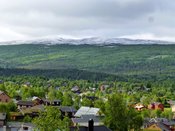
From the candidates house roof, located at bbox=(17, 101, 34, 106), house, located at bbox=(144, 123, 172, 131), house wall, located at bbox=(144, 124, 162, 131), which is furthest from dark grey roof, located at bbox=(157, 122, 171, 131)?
house roof, located at bbox=(17, 101, 34, 106)

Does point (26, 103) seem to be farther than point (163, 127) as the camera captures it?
Yes

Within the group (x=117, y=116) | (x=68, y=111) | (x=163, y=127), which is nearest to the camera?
(x=117, y=116)

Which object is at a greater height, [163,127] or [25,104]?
[25,104]

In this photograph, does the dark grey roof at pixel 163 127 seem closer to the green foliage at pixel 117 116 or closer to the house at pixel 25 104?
the green foliage at pixel 117 116

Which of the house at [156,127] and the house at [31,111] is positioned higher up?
the house at [31,111]

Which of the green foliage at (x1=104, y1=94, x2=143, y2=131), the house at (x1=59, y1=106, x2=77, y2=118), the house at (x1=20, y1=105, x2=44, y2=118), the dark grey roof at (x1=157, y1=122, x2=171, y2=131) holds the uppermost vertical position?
the green foliage at (x1=104, y1=94, x2=143, y2=131)

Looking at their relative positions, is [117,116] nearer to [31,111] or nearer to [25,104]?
[31,111]

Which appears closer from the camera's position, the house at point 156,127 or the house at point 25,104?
the house at point 156,127

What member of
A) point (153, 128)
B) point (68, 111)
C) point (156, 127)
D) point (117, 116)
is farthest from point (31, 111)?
point (117, 116)

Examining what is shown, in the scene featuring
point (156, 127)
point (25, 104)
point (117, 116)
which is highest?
point (117, 116)

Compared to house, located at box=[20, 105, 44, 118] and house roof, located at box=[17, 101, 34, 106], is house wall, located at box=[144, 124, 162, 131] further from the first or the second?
house roof, located at box=[17, 101, 34, 106]

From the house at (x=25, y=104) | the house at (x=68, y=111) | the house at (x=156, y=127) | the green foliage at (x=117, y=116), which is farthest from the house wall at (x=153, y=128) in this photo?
the house at (x=25, y=104)
